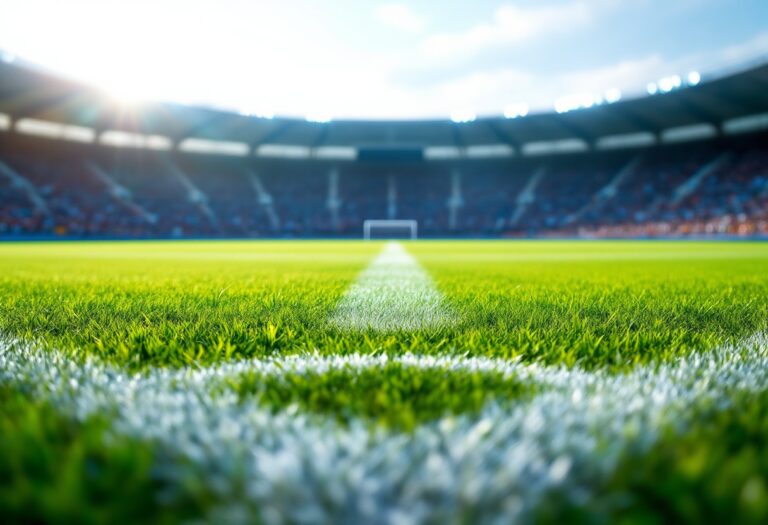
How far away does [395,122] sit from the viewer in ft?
120

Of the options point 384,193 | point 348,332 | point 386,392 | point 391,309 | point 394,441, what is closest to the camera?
point 394,441

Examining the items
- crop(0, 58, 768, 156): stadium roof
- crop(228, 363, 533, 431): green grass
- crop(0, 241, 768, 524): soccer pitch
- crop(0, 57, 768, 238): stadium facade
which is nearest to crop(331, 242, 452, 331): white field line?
crop(0, 241, 768, 524): soccer pitch

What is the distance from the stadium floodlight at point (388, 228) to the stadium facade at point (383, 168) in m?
0.84

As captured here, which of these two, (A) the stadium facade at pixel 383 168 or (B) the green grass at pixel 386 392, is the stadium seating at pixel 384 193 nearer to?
(A) the stadium facade at pixel 383 168

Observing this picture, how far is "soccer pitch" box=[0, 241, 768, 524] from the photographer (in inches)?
25.9

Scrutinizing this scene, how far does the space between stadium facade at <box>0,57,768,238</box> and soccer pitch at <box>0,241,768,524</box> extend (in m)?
28.7

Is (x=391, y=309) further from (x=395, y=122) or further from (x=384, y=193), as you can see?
(x=384, y=193)

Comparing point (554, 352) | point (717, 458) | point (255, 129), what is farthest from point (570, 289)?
point (255, 129)

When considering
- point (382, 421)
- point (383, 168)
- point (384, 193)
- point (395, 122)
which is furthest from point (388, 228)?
point (382, 421)

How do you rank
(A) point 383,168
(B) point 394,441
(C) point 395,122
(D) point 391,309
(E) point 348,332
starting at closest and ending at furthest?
(B) point 394,441
(E) point 348,332
(D) point 391,309
(C) point 395,122
(A) point 383,168

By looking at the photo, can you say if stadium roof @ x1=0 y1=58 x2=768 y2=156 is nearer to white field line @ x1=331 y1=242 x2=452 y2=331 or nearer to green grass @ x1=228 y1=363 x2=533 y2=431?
white field line @ x1=331 y1=242 x2=452 y2=331

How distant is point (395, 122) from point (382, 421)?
3722 cm

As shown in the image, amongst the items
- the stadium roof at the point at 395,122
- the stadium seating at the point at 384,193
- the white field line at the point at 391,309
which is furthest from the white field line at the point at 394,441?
the stadium seating at the point at 384,193

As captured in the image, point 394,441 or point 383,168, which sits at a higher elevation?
point 383,168
